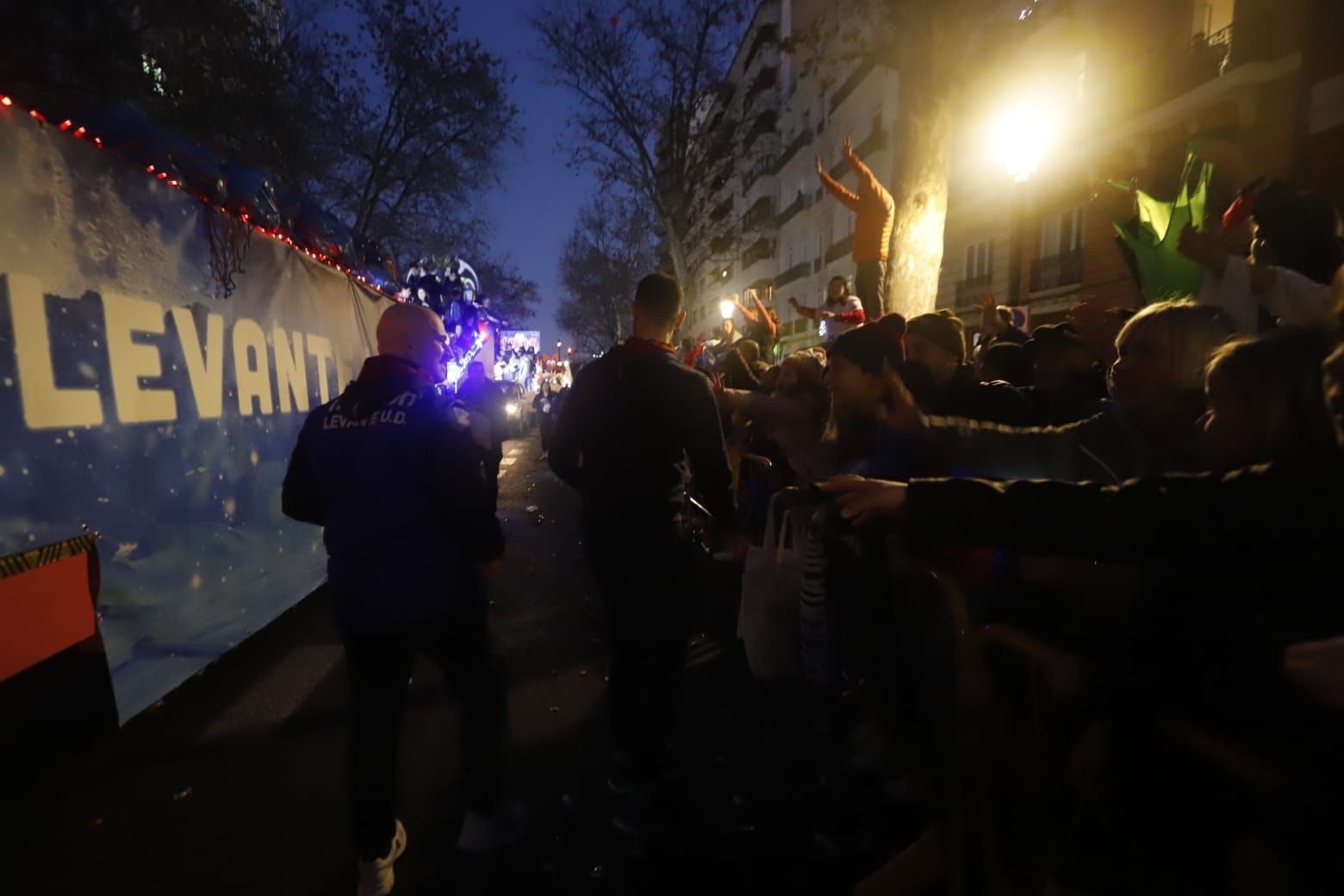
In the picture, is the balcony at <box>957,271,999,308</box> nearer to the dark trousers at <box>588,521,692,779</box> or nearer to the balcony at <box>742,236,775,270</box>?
the dark trousers at <box>588,521,692,779</box>

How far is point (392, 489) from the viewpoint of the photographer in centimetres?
247

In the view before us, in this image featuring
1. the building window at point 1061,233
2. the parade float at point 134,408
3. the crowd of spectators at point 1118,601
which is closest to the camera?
the crowd of spectators at point 1118,601

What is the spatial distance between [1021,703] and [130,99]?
19.2 meters

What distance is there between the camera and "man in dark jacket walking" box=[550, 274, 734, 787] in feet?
9.66

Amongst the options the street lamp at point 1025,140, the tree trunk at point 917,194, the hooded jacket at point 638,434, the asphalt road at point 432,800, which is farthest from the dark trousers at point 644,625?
the street lamp at point 1025,140

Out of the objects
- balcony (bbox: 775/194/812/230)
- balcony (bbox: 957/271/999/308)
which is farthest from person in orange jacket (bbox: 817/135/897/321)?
balcony (bbox: 775/194/812/230)

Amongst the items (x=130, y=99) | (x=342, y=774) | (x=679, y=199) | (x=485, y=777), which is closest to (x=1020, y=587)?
(x=485, y=777)

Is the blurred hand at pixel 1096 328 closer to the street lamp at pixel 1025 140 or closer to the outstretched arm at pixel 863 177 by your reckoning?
the outstretched arm at pixel 863 177

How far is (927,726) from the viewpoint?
2.95 meters

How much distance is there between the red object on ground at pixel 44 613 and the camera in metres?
3.01

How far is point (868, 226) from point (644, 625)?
556 centimetres

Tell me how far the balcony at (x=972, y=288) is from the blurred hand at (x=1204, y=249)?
21241mm

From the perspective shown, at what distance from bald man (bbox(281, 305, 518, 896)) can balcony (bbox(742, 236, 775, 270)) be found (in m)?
47.5

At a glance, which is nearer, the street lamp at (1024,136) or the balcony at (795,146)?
the street lamp at (1024,136)
